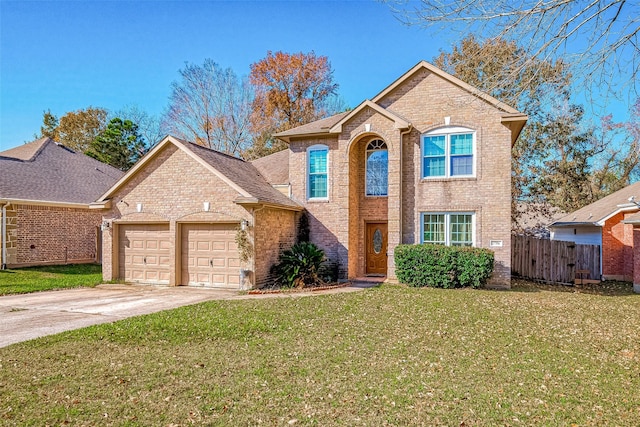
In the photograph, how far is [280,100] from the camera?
31.8 meters

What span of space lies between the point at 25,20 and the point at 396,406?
16361 mm

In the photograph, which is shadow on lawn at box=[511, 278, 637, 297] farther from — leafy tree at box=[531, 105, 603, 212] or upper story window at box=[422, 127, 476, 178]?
leafy tree at box=[531, 105, 603, 212]

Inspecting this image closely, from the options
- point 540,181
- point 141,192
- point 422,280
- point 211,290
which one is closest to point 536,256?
point 422,280

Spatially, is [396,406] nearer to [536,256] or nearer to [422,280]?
[422,280]

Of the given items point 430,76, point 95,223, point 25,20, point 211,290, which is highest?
point 25,20

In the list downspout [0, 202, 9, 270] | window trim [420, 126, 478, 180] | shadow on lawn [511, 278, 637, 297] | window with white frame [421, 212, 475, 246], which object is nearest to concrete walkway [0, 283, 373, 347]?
window with white frame [421, 212, 475, 246]

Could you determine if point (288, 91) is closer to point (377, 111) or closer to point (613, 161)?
point (377, 111)

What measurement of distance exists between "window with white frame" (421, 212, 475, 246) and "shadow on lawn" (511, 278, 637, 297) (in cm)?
241

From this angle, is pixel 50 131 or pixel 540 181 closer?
pixel 540 181

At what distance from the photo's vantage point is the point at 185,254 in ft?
45.3

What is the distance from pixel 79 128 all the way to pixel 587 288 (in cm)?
4328

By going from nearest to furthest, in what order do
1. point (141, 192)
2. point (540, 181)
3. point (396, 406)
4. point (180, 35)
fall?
point (396, 406), point (141, 192), point (180, 35), point (540, 181)

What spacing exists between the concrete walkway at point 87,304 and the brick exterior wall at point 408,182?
2465mm

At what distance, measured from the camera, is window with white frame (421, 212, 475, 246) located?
1383 centimetres
